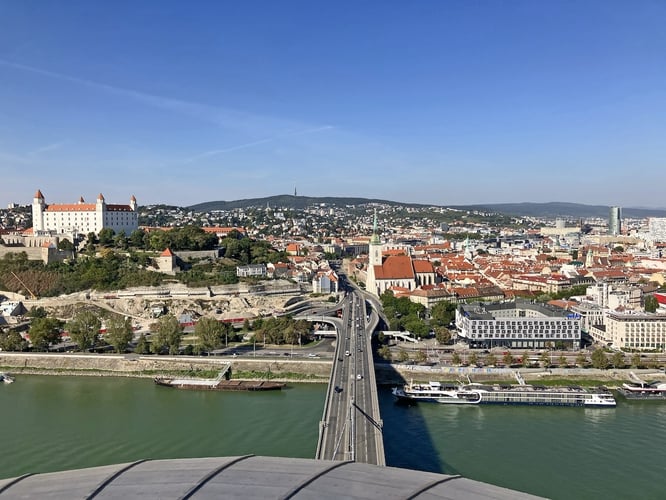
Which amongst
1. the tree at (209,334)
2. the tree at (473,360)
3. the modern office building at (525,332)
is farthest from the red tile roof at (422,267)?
the tree at (209,334)

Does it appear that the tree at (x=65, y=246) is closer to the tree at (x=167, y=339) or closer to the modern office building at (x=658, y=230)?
the tree at (x=167, y=339)

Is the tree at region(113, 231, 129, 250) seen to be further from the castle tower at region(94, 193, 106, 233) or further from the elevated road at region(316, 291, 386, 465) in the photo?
the elevated road at region(316, 291, 386, 465)

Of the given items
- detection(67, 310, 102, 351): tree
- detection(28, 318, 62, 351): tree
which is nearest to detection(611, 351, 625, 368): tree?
detection(67, 310, 102, 351): tree

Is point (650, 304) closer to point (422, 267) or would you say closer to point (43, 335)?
point (422, 267)

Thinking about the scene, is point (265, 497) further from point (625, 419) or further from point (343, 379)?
point (625, 419)

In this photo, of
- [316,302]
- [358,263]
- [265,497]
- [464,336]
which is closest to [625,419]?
[464,336]

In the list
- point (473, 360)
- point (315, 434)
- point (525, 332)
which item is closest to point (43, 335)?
point (315, 434)
